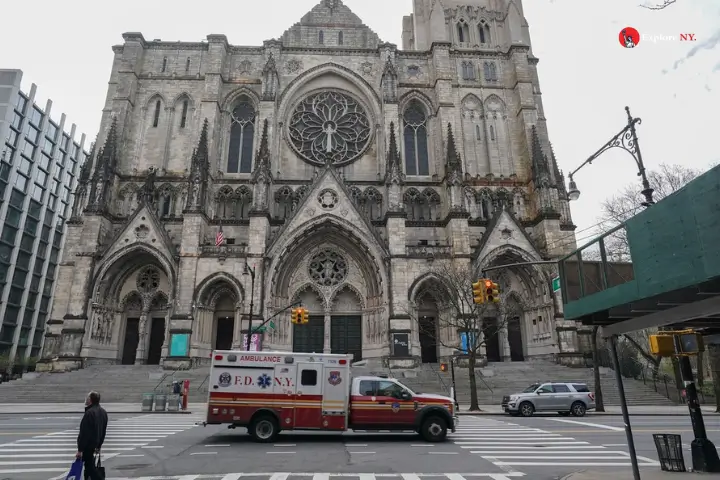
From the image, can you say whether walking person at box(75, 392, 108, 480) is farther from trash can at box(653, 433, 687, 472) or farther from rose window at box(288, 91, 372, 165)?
rose window at box(288, 91, 372, 165)

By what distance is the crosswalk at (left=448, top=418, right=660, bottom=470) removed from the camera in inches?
348

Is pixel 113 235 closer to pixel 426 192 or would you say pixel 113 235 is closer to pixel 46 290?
pixel 426 192

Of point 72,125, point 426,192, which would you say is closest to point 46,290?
point 72,125

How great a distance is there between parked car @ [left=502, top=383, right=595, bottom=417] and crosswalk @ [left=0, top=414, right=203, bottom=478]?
1290 centimetres

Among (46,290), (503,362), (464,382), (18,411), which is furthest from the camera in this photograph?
(46,290)

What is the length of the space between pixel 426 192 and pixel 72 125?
65.6 meters

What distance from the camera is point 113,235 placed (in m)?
31.7

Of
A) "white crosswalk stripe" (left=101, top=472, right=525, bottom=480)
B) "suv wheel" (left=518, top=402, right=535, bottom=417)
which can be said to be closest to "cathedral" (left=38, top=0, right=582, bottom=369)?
"suv wheel" (left=518, top=402, right=535, bottom=417)

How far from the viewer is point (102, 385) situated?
2500 centimetres

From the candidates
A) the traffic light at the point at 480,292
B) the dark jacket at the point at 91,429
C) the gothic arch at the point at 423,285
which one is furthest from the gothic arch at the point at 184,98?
the dark jacket at the point at 91,429

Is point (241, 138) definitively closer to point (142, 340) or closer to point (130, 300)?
point (130, 300)

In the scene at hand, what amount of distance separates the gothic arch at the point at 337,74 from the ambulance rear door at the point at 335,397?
1124 inches

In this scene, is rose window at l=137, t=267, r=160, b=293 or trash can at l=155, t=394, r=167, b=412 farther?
rose window at l=137, t=267, r=160, b=293

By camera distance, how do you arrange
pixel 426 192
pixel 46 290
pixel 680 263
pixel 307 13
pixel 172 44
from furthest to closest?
pixel 46 290, pixel 307 13, pixel 172 44, pixel 426 192, pixel 680 263
